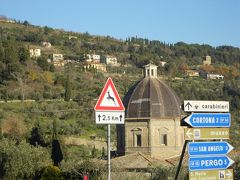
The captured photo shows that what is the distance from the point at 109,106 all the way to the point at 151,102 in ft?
90.2

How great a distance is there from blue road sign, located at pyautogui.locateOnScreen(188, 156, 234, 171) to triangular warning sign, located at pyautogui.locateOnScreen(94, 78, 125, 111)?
1.96 metres

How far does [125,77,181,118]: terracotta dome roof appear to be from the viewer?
37.9 m

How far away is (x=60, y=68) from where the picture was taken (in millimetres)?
98312

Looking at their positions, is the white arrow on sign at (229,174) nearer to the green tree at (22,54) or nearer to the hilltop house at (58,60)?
the green tree at (22,54)

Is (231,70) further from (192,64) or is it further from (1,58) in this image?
(1,58)

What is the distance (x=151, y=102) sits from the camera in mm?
37969

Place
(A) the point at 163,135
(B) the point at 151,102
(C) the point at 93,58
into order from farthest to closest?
(C) the point at 93,58 → (B) the point at 151,102 → (A) the point at 163,135

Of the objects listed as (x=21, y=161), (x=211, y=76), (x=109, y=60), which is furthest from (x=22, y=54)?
(x=21, y=161)

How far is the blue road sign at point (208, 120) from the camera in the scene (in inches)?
449

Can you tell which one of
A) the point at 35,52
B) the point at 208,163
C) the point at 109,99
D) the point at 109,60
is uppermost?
the point at 35,52

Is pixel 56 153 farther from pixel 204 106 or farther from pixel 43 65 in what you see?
pixel 43 65

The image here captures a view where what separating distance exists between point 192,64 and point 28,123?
77814mm

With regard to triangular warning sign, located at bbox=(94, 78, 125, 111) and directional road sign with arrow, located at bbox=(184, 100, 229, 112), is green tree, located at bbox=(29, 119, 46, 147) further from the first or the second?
triangular warning sign, located at bbox=(94, 78, 125, 111)

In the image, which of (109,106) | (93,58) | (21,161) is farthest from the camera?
(93,58)
